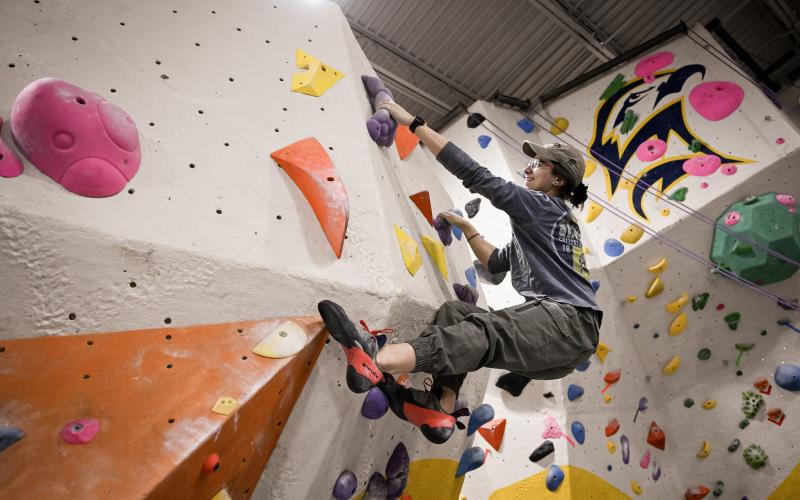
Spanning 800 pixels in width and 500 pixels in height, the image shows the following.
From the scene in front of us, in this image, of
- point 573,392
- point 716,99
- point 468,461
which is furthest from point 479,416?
point 716,99

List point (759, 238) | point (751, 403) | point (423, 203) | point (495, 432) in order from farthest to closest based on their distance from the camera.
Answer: point (751, 403)
point (759, 238)
point (495, 432)
point (423, 203)

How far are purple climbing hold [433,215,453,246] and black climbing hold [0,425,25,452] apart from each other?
1.59 meters

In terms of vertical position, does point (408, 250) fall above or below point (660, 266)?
below

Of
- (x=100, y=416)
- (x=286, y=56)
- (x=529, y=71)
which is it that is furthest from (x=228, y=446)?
(x=529, y=71)

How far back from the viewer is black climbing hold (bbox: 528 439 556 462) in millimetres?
2693

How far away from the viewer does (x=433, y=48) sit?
4426 mm

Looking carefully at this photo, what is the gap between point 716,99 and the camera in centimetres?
334

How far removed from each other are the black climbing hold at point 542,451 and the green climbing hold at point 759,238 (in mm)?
1954

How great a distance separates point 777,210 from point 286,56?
3.38 metres

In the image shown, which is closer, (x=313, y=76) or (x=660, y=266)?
(x=313, y=76)

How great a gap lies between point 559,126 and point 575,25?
0.99 metres

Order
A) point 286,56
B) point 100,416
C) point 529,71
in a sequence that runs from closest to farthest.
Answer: point 100,416 → point 286,56 → point 529,71

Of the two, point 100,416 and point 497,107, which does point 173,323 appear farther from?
point 497,107

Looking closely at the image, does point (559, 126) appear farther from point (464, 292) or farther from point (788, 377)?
point (464, 292)
